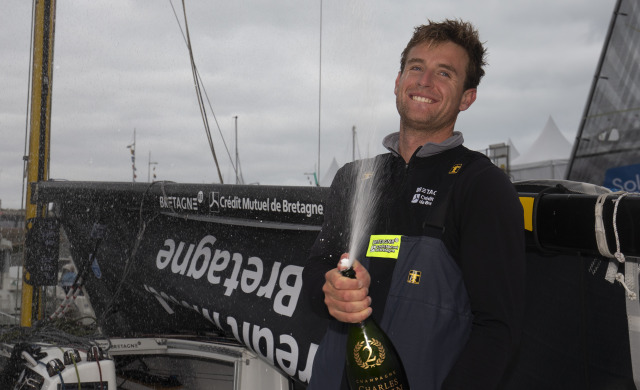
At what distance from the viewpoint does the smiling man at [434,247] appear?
1421 mm

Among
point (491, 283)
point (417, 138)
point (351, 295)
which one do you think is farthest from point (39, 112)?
point (491, 283)

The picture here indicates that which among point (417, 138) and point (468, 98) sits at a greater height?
point (468, 98)

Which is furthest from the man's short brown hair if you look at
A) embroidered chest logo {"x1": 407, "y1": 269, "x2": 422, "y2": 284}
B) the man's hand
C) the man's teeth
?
the man's hand

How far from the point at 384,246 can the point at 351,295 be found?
0.29m

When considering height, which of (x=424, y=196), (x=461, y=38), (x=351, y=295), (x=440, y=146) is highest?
(x=461, y=38)

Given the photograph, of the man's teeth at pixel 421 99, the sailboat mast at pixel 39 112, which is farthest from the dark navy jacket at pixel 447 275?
the sailboat mast at pixel 39 112

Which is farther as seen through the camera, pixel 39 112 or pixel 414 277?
pixel 39 112

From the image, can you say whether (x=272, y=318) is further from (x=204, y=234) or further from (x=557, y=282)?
(x=557, y=282)

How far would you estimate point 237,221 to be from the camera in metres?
3.18

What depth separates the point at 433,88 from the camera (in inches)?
67.4

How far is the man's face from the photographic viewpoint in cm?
171

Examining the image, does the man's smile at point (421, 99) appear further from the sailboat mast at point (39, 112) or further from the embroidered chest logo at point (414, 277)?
the sailboat mast at point (39, 112)

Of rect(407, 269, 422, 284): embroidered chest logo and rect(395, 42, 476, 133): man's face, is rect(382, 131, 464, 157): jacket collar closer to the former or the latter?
rect(395, 42, 476, 133): man's face

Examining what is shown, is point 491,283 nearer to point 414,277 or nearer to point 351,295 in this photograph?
point 414,277
